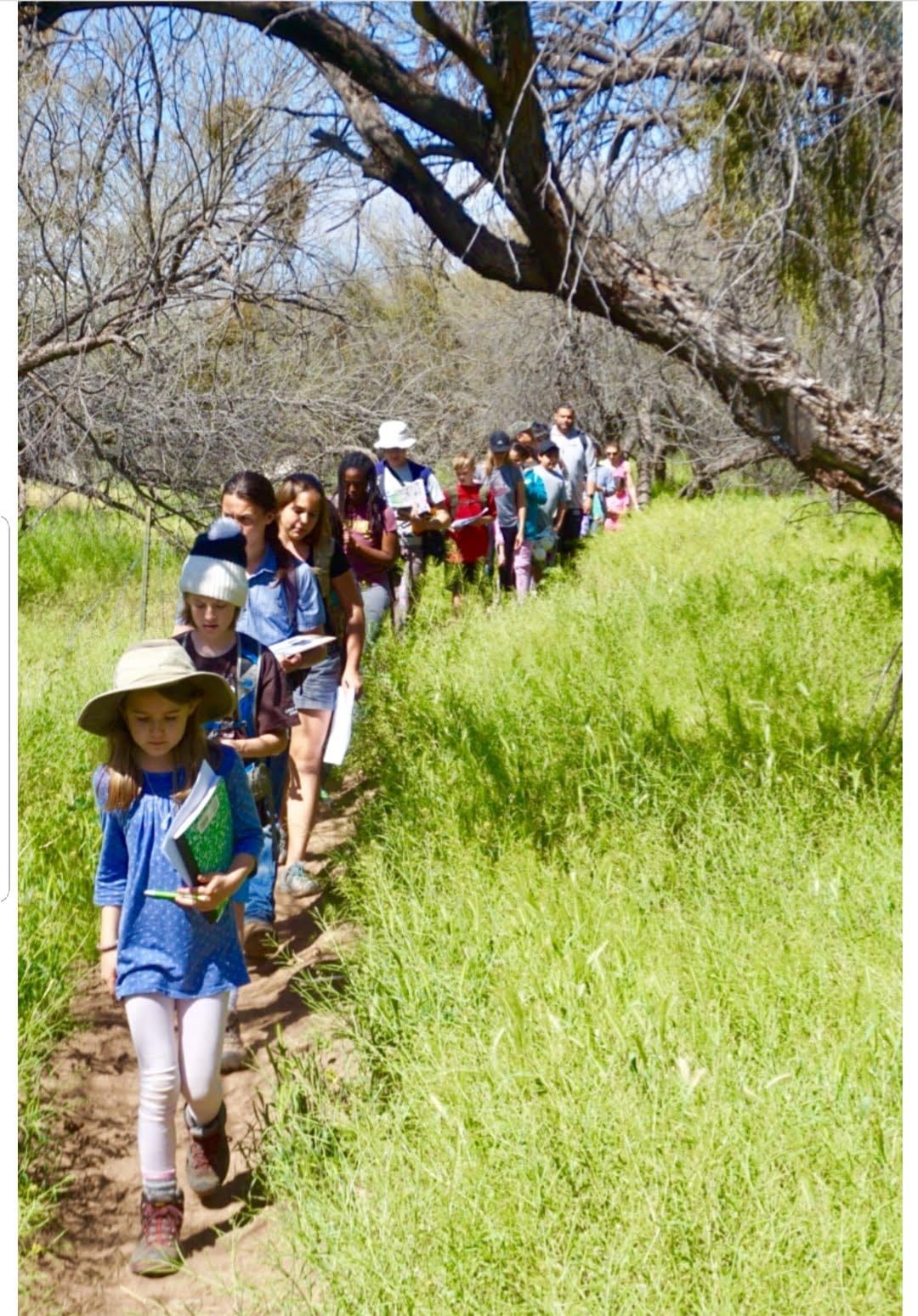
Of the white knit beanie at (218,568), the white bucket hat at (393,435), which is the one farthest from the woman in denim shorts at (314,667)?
the white bucket hat at (393,435)

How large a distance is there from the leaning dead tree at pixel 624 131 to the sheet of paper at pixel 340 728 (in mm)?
1974

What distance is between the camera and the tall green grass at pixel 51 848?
3.64 meters

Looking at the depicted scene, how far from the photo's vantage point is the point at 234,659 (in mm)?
4238

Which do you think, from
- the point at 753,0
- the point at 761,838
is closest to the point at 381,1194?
the point at 761,838

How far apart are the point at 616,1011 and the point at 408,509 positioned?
6.19 metres

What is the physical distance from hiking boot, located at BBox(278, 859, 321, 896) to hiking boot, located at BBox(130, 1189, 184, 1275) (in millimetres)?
2243

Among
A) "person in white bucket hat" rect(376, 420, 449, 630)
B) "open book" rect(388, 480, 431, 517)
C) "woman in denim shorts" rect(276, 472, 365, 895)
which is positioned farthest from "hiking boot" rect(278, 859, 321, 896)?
"open book" rect(388, 480, 431, 517)

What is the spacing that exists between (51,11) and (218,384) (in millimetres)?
3911

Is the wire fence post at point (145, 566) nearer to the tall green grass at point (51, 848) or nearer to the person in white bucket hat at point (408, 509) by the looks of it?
the tall green grass at point (51, 848)

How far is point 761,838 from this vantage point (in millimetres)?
4652

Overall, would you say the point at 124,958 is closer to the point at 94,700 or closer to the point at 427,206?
the point at 94,700

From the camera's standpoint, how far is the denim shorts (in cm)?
571

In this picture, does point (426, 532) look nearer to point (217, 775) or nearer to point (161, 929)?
point (217, 775)

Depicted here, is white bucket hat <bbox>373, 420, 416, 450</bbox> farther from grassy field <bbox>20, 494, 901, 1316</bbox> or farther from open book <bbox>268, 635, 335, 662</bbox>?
open book <bbox>268, 635, 335, 662</bbox>
